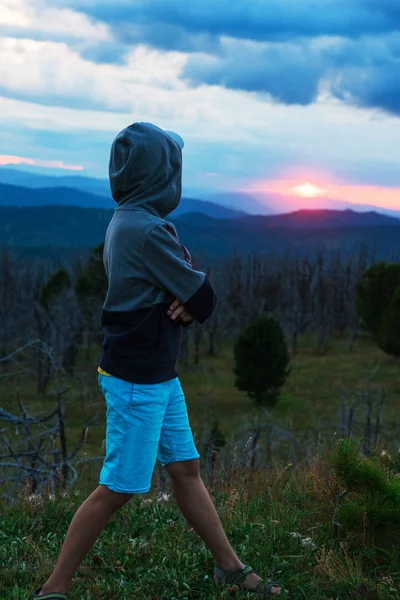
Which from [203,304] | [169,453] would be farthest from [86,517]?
[203,304]

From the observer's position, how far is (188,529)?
11.5ft

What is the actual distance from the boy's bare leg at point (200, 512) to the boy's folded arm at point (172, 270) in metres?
0.68

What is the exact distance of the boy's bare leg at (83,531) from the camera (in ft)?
8.69

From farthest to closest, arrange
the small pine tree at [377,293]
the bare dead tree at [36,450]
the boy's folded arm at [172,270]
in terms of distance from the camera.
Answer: the small pine tree at [377,293] < the bare dead tree at [36,450] < the boy's folded arm at [172,270]

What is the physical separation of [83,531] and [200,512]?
1.60ft

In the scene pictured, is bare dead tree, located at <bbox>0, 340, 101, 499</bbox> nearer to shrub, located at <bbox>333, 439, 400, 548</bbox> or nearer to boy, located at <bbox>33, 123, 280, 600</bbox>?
boy, located at <bbox>33, 123, 280, 600</bbox>

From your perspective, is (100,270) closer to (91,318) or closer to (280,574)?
(91,318)

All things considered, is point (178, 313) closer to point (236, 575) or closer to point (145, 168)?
point (145, 168)

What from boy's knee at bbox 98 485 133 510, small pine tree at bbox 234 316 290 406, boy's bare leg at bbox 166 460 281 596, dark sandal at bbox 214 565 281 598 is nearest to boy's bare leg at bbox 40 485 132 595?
boy's knee at bbox 98 485 133 510

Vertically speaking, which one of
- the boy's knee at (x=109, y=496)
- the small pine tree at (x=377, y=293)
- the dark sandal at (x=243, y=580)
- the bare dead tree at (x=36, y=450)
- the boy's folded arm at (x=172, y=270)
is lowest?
the small pine tree at (x=377, y=293)

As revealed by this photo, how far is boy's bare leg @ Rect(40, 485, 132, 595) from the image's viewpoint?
2.65m

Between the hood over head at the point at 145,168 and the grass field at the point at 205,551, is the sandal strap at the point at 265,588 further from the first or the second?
the hood over head at the point at 145,168

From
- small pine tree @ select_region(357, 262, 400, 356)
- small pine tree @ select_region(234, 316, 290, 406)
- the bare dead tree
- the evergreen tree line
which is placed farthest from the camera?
small pine tree @ select_region(357, 262, 400, 356)

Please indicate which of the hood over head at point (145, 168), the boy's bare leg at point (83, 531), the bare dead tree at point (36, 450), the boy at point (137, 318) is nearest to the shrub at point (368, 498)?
the boy at point (137, 318)
